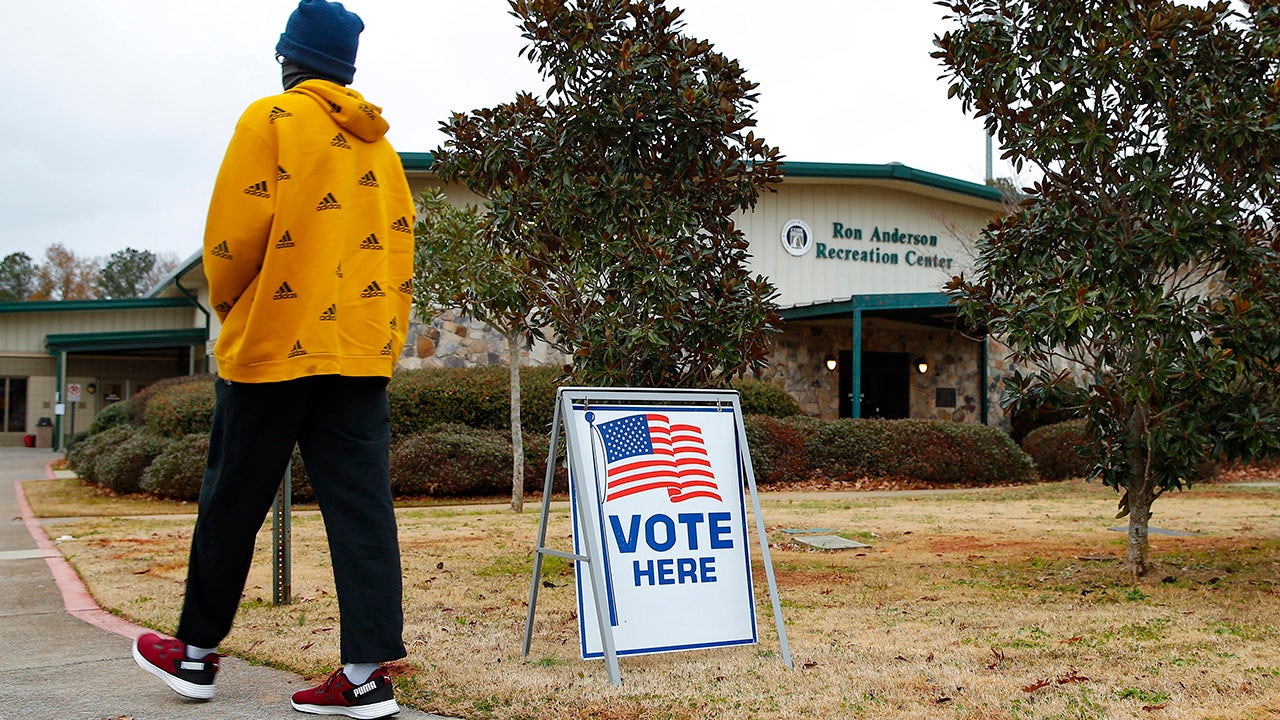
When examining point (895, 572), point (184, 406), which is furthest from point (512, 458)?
point (895, 572)

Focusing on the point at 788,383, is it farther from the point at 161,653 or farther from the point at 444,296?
the point at 161,653

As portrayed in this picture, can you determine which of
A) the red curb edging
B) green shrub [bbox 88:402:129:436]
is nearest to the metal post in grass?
the red curb edging

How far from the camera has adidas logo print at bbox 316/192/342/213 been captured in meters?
3.32

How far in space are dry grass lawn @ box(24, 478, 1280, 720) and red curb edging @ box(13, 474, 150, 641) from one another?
0.09 metres

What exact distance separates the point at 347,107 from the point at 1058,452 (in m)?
17.3

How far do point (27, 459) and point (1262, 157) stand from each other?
2801 cm

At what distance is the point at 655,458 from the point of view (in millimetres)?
4484

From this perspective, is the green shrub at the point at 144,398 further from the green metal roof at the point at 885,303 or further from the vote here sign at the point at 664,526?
the vote here sign at the point at 664,526

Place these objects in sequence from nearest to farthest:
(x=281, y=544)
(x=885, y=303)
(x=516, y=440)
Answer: (x=281, y=544) < (x=516, y=440) < (x=885, y=303)

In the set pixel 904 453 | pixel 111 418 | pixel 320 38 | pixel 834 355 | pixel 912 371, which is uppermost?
pixel 834 355

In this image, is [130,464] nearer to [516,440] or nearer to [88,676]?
[516,440]

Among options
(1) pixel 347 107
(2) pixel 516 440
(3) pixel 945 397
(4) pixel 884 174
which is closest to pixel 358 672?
(1) pixel 347 107

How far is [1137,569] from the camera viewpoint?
22.2 feet

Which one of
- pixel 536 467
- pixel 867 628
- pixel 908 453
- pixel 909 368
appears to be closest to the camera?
pixel 867 628
